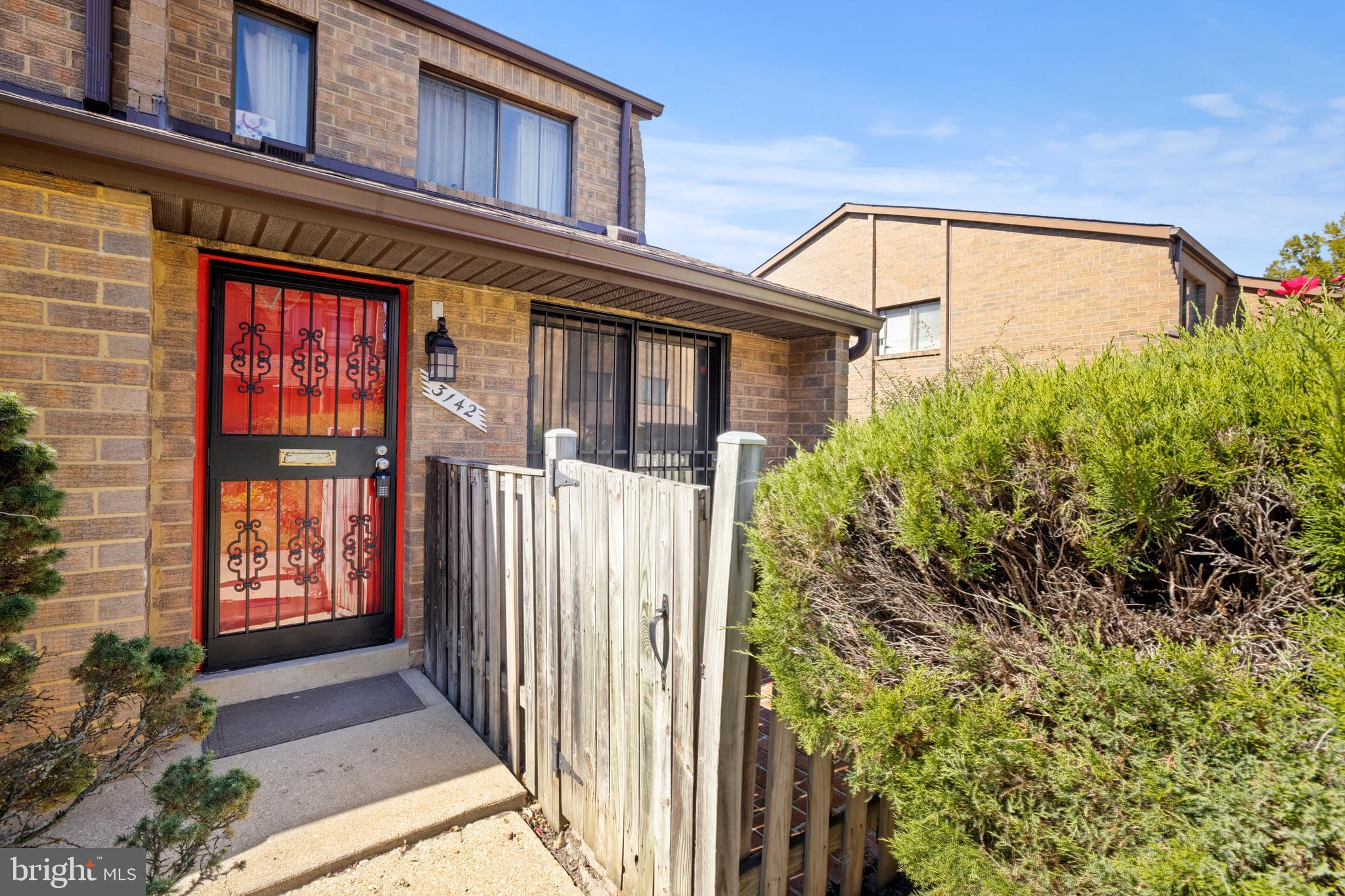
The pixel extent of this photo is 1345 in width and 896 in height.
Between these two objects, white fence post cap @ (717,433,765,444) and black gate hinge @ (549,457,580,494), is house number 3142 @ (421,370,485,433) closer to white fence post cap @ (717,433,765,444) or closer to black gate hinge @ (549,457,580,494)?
black gate hinge @ (549,457,580,494)

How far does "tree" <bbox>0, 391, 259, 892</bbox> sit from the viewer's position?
4.58 feet

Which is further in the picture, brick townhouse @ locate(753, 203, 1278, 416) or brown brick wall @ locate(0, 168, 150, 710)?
brick townhouse @ locate(753, 203, 1278, 416)

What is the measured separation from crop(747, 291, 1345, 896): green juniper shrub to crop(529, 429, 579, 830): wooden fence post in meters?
1.24

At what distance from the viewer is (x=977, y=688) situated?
122cm

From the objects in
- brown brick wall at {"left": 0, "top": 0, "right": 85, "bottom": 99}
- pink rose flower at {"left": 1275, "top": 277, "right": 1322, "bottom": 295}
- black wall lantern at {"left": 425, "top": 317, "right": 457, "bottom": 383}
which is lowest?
pink rose flower at {"left": 1275, "top": 277, "right": 1322, "bottom": 295}

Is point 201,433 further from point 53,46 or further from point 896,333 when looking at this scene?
point 896,333

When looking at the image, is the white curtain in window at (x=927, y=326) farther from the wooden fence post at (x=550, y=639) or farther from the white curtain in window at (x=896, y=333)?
the wooden fence post at (x=550, y=639)

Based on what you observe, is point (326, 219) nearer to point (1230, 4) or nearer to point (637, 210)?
point (637, 210)

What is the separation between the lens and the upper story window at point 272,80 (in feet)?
16.5

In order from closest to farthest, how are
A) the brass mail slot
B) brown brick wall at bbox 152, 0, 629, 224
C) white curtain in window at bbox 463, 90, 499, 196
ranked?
the brass mail slot → brown brick wall at bbox 152, 0, 629, 224 → white curtain in window at bbox 463, 90, 499, 196

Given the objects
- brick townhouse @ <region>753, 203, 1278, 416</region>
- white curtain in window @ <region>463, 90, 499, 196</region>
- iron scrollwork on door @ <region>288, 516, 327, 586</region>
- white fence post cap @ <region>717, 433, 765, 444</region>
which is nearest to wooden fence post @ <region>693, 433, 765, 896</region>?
white fence post cap @ <region>717, 433, 765, 444</region>

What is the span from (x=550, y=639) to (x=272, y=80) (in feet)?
18.1

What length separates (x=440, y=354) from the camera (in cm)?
406

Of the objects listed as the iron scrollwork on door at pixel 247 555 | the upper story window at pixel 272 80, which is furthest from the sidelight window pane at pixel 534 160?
the iron scrollwork on door at pixel 247 555
